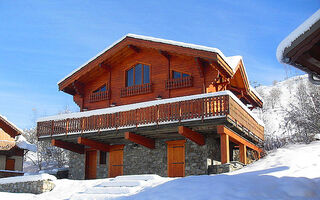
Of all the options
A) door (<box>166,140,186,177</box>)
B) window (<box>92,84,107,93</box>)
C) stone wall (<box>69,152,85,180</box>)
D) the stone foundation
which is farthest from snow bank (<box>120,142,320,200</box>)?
window (<box>92,84,107,93</box>)

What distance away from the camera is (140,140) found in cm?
1672

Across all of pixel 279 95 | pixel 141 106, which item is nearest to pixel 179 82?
pixel 141 106

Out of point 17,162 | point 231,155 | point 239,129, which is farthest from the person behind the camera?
point 17,162

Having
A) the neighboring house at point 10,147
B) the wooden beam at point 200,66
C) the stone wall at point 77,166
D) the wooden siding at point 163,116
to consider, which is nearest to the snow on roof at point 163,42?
the wooden beam at point 200,66

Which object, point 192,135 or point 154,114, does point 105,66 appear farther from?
point 192,135

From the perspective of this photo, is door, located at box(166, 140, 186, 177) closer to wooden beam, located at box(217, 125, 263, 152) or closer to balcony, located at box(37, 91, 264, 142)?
balcony, located at box(37, 91, 264, 142)

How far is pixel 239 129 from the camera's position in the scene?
15500 mm

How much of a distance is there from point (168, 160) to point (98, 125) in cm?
364

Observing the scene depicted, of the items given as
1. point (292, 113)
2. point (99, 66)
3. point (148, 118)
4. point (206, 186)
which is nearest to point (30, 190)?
point (148, 118)

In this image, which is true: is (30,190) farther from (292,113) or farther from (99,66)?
(292,113)

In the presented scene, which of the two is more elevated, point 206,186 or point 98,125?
point 98,125

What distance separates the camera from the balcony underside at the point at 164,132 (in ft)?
47.6

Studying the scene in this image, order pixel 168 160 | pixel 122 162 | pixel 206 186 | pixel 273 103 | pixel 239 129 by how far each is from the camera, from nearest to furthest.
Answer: pixel 206 186, pixel 239 129, pixel 168 160, pixel 122 162, pixel 273 103

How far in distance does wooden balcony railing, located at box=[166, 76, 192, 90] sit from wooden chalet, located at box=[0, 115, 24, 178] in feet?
52.4
